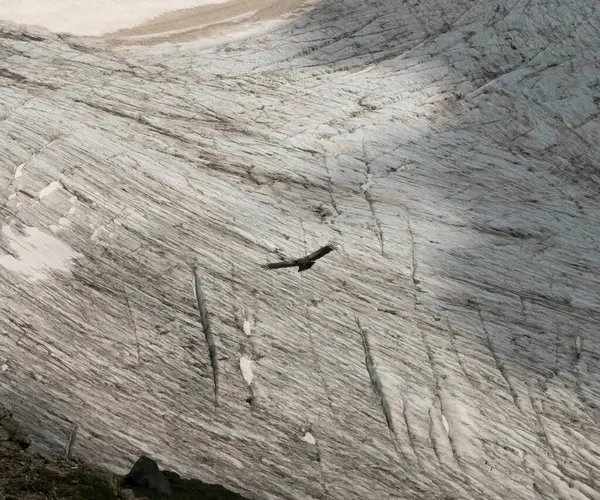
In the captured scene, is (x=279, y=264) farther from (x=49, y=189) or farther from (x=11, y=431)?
(x=11, y=431)

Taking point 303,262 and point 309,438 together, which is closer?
point 309,438

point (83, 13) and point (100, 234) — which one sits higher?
point (83, 13)

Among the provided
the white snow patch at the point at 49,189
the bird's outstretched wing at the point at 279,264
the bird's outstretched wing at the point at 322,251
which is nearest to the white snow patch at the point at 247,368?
the bird's outstretched wing at the point at 279,264

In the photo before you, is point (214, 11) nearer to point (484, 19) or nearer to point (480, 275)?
point (484, 19)

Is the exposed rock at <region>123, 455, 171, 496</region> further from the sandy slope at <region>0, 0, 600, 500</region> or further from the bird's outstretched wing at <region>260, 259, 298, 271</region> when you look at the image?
the bird's outstretched wing at <region>260, 259, 298, 271</region>

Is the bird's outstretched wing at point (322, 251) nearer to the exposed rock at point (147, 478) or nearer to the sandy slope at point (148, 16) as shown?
the exposed rock at point (147, 478)

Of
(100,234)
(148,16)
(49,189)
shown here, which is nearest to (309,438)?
(100,234)

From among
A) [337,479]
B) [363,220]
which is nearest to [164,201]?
[363,220]
